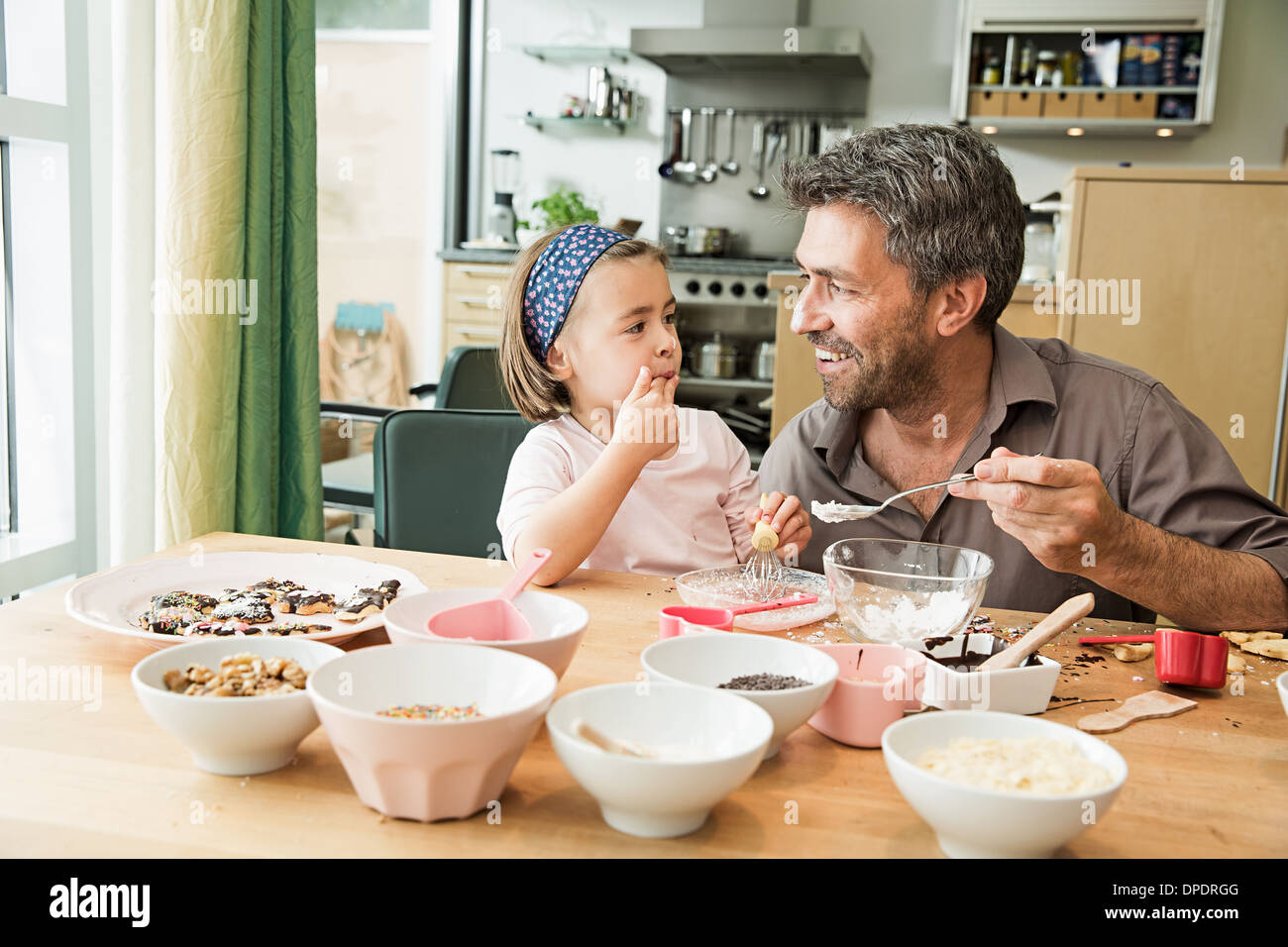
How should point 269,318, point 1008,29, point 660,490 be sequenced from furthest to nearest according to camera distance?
point 1008,29, point 269,318, point 660,490

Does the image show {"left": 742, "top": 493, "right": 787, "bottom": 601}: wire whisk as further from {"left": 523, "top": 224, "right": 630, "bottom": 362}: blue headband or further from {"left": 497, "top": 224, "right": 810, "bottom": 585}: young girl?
{"left": 523, "top": 224, "right": 630, "bottom": 362}: blue headband

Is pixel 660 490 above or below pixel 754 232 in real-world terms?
below

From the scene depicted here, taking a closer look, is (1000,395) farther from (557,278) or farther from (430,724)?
(430,724)

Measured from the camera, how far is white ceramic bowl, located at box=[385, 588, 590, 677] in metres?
0.89

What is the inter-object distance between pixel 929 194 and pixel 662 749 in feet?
3.70

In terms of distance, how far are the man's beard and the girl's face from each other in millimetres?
Result: 257

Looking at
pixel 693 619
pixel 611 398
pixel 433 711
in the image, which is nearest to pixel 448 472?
pixel 611 398

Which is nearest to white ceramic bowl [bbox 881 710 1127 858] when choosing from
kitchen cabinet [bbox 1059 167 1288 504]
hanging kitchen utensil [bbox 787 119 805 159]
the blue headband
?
the blue headband

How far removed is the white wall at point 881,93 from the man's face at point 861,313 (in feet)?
12.2

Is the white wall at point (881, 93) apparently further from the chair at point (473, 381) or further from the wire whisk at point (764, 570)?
the wire whisk at point (764, 570)

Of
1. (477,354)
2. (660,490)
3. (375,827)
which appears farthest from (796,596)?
(477,354)

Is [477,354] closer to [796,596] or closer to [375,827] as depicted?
[796,596]

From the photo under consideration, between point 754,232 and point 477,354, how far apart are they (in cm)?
308

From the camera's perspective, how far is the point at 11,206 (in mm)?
2357
